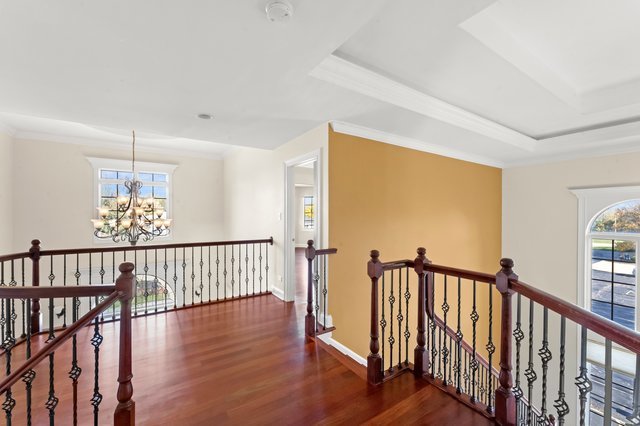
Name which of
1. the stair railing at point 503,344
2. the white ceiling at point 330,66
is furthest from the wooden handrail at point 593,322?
the white ceiling at point 330,66

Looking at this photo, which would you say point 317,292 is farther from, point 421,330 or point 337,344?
point 421,330

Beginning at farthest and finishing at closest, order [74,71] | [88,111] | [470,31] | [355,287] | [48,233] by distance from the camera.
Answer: [48,233] → [355,287] → [88,111] → [74,71] → [470,31]

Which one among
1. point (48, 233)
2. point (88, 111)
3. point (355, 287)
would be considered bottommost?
point (355, 287)

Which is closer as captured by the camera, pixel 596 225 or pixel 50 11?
pixel 50 11

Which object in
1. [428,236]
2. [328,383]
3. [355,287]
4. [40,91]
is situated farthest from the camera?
[428,236]

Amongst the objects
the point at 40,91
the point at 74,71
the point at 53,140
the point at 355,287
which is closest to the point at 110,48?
the point at 74,71

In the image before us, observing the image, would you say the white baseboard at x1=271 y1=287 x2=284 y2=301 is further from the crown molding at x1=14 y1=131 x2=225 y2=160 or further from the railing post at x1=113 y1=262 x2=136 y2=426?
the crown molding at x1=14 y1=131 x2=225 y2=160

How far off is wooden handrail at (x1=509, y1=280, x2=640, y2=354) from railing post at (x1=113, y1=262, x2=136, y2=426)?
2342mm

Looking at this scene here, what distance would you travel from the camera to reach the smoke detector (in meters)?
1.43

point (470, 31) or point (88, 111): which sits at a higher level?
point (470, 31)

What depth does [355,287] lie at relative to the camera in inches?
133

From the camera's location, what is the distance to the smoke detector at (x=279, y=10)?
1.43 metres

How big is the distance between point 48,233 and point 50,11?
212 inches

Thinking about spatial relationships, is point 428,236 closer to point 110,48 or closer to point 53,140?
point 110,48
